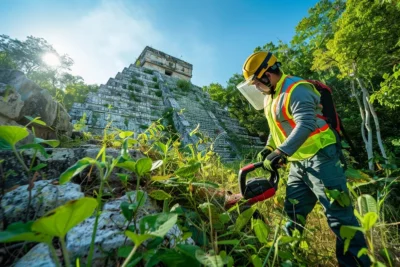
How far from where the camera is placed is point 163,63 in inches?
568

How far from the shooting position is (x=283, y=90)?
174 cm

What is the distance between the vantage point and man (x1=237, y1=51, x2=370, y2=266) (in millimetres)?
1409

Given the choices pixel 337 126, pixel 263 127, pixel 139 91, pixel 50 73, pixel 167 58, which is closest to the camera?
pixel 337 126

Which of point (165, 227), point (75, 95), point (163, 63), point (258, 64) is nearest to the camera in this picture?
point (165, 227)

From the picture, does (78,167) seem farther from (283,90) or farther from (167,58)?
(167,58)

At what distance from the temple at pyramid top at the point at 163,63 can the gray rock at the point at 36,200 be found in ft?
46.2

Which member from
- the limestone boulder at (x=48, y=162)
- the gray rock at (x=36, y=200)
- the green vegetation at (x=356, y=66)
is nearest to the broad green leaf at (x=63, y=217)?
the gray rock at (x=36, y=200)

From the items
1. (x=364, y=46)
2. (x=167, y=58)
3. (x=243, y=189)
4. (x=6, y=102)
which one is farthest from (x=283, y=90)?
(x=167, y=58)

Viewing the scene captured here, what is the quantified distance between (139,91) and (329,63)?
7.77 m

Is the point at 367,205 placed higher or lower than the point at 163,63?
lower

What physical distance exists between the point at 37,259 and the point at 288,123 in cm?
181

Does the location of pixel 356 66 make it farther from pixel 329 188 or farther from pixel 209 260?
pixel 209 260

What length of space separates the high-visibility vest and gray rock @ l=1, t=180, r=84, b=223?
154cm

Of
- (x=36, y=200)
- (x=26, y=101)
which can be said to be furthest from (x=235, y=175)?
(x=26, y=101)
